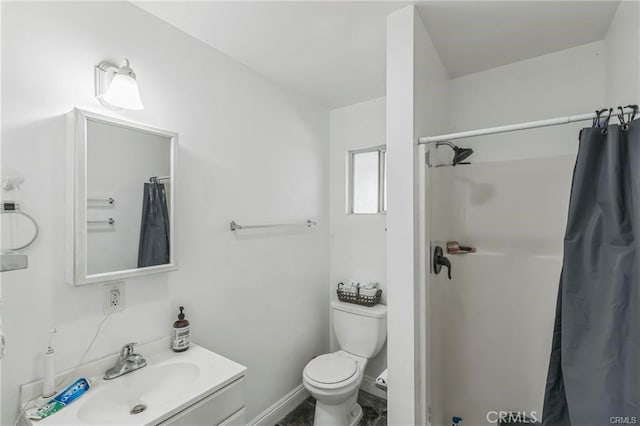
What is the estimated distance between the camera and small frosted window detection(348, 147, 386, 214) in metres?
2.51

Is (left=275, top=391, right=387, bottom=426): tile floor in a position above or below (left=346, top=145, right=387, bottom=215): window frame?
below

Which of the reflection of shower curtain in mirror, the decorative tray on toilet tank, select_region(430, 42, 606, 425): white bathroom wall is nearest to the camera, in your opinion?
the reflection of shower curtain in mirror

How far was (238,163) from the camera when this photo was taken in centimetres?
185

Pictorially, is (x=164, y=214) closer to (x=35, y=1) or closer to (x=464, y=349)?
(x=35, y=1)

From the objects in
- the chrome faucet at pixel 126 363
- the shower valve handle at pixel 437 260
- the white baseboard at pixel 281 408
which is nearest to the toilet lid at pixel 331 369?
the white baseboard at pixel 281 408

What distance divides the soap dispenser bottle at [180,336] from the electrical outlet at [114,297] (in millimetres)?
272

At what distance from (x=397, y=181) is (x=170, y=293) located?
1282 mm

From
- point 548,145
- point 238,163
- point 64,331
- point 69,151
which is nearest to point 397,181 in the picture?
point 238,163

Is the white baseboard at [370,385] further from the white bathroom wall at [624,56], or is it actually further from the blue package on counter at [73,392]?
the white bathroom wall at [624,56]

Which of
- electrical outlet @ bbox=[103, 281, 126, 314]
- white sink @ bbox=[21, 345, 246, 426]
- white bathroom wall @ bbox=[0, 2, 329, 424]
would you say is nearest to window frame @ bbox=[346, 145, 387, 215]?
white bathroom wall @ bbox=[0, 2, 329, 424]

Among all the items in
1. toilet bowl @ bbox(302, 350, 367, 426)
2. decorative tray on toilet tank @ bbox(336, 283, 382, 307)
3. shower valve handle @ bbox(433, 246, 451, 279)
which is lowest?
toilet bowl @ bbox(302, 350, 367, 426)

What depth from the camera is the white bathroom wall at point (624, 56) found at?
1162mm

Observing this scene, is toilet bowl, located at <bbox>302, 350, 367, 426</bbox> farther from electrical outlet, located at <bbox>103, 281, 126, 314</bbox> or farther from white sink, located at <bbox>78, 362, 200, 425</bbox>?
electrical outlet, located at <bbox>103, 281, 126, 314</bbox>

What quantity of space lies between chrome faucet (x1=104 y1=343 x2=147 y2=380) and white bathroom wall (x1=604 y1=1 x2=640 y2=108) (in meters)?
2.34
